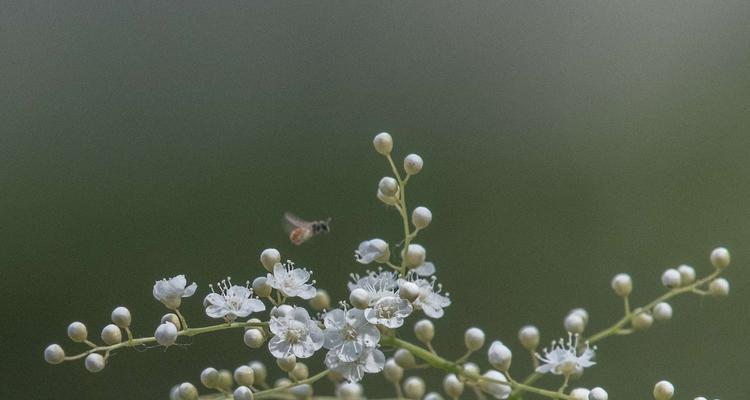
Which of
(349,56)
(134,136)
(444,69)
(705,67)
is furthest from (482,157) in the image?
(134,136)

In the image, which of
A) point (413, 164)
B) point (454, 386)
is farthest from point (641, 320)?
point (413, 164)

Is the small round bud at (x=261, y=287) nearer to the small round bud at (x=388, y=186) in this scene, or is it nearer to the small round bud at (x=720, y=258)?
the small round bud at (x=388, y=186)

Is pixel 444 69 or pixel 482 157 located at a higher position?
pixel 444 69

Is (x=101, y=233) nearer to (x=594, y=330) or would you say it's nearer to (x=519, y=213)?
(x=519, y=213)

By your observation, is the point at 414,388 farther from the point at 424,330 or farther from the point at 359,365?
the point at 359,365

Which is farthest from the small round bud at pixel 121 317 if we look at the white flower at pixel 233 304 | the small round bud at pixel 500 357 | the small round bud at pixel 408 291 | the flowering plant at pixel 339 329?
the small round bud at pixel 500 357
